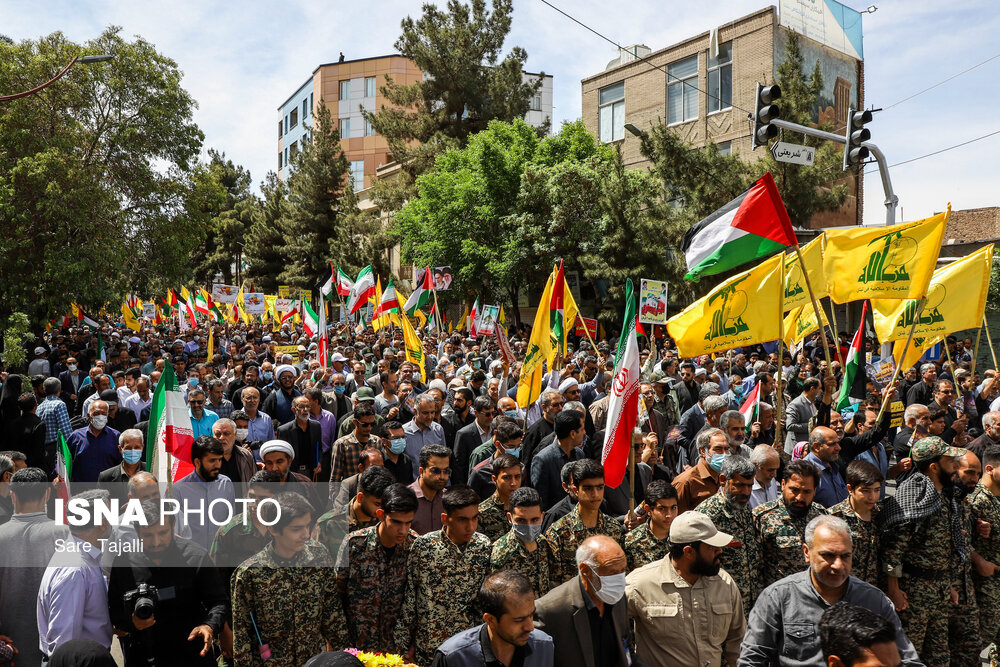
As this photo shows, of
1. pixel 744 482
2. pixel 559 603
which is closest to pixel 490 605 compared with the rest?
pixel 559 603

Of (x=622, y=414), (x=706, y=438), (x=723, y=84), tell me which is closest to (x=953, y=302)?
(x=706, y=438)

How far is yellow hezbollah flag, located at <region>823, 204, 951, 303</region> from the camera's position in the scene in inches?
310

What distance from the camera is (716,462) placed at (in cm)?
579

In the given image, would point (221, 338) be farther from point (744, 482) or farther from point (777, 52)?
point (744, 482)

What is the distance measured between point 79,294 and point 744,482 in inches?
766

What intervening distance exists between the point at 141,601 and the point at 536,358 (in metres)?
5.66

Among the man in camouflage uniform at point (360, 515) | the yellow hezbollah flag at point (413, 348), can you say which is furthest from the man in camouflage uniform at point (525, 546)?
the yellow hezbollah flag at point (413, 348)

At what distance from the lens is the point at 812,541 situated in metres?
3.79

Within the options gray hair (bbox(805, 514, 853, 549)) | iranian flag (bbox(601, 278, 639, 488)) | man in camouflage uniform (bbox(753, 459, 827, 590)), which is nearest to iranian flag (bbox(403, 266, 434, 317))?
iranian flag (bbox(601, 278, 639, 488))

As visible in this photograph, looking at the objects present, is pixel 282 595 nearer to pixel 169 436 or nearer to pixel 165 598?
pixel 165 598

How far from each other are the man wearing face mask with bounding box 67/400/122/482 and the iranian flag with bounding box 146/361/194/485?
7.09 ft

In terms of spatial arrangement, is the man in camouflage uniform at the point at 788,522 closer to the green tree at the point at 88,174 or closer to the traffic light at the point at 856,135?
the traffic light at the point at 856,135

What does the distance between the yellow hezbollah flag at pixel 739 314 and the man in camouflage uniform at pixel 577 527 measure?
3.80 metres

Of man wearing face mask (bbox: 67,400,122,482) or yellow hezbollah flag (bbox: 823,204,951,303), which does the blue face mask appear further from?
man wearing face mask (bbox: 67,400,122,482)
